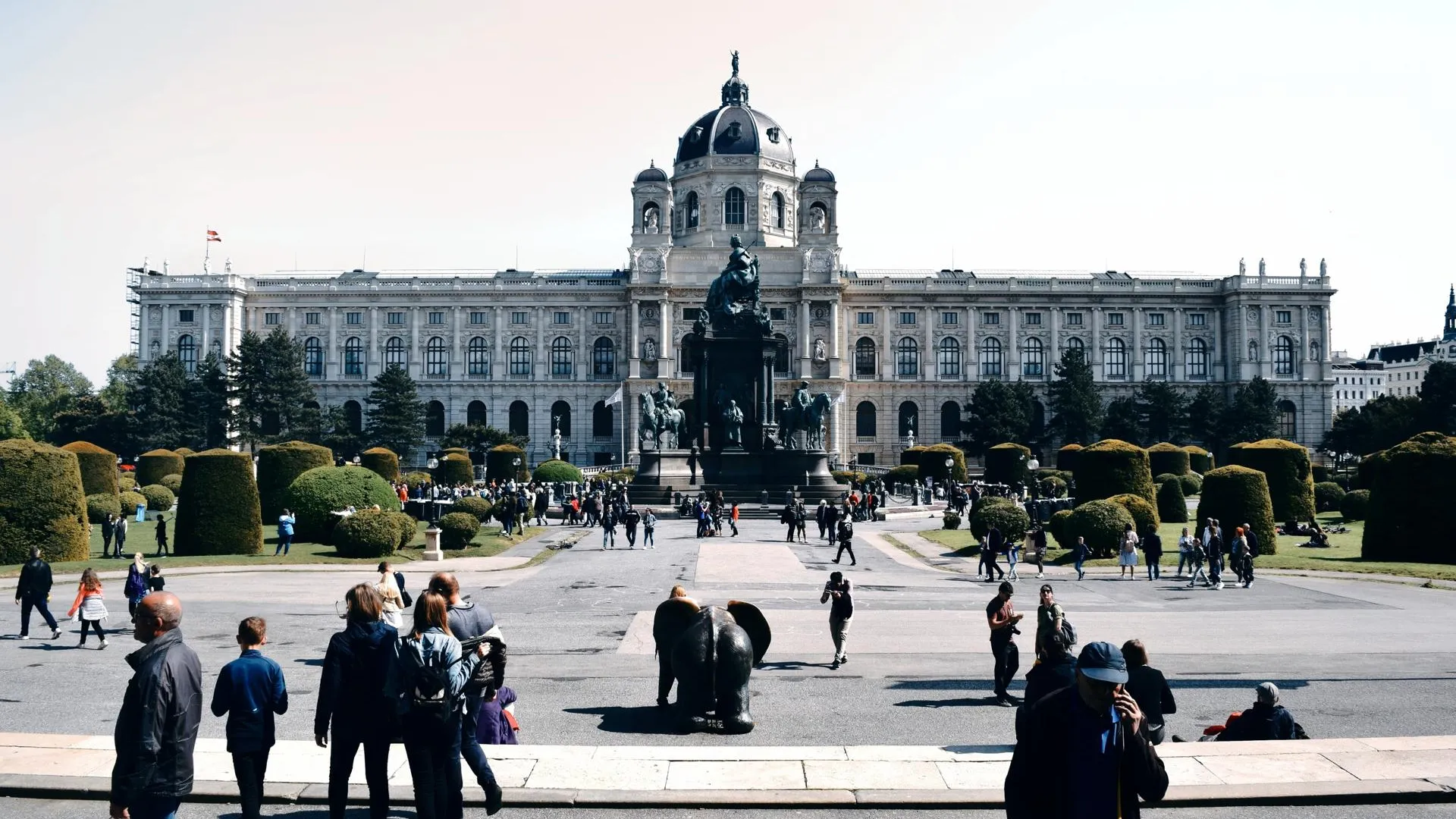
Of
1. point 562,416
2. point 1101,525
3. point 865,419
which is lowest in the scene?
point 1101,525

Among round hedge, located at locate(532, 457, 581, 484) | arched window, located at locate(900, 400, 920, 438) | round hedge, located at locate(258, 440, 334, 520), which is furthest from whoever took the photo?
arched window, located at locate(900, 400, 920, 438)

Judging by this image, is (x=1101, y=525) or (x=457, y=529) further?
(x=457, y=529)

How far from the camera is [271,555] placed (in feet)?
103

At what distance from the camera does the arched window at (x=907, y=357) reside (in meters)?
102

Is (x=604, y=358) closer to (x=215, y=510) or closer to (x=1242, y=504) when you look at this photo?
(x=215, y=510)

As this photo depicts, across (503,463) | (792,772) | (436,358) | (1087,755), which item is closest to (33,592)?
(792,772)

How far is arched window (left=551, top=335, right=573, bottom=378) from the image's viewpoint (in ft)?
340

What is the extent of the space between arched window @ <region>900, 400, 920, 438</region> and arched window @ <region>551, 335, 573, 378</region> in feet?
102

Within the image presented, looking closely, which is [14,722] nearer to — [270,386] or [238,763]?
[238,763]

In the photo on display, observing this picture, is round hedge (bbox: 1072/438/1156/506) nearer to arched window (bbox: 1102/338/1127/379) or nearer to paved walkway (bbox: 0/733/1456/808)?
paved walkway (bbox: 0/733/1456/808)

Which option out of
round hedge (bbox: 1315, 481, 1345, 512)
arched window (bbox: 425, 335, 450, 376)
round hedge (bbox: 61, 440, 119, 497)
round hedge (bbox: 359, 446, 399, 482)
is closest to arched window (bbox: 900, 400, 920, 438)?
arched window (bbox: 425, 335, 450, 376)

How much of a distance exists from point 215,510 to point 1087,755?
102ft

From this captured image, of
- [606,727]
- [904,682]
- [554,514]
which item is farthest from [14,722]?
[554,514]

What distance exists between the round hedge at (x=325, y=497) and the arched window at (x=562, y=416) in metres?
67.9
